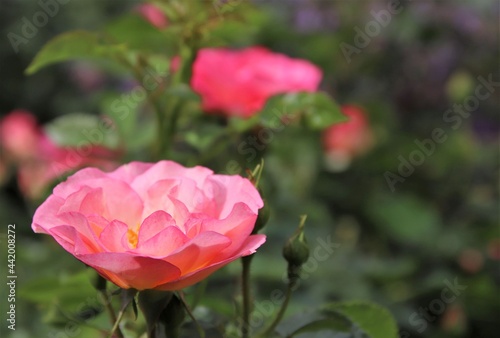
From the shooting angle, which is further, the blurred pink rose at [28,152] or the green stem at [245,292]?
the blurred pink rose at [28,152]

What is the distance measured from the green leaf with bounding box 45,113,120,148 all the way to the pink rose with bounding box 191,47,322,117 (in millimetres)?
167

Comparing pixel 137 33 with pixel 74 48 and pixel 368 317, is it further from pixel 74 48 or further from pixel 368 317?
pixel 368 317

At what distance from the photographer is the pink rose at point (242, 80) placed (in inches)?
33.0

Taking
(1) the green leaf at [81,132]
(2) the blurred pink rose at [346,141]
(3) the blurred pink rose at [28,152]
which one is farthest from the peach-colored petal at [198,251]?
(2) the blurred pink rose at [346,141]

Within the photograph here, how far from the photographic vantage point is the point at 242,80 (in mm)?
863

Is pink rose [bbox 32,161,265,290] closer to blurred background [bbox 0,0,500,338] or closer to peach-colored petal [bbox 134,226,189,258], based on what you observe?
peach-colored petal [bbox 134,226,189,258]

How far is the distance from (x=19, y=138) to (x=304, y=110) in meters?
1.11

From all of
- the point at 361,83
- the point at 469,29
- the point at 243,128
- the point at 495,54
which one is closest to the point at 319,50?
the point at 361,83

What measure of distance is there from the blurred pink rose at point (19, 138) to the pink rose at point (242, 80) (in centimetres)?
84

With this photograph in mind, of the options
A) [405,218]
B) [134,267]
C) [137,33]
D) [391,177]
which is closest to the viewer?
[134,267]

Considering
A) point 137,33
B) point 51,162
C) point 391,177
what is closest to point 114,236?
point 137,33

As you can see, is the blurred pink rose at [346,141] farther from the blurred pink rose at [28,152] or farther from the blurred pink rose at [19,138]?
the blurred pink rose at [19,138]

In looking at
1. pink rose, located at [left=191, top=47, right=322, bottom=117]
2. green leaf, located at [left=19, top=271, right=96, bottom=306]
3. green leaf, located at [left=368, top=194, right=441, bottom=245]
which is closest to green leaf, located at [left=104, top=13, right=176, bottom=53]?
pink rose, located at [left=191, top=47, right=322, bottom=117]

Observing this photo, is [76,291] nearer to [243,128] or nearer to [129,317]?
[129,317]
